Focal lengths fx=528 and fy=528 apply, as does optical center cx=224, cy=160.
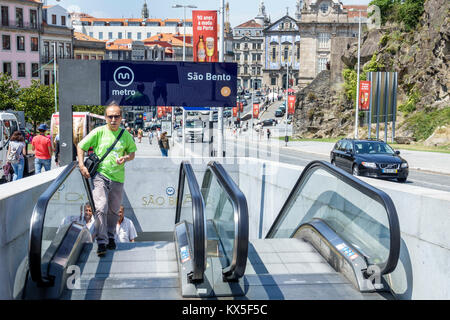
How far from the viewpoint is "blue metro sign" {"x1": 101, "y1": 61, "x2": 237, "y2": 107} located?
12469 mm

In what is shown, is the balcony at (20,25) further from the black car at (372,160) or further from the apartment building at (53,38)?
the black car at (372,160)

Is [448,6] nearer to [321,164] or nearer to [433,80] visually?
[433,80]

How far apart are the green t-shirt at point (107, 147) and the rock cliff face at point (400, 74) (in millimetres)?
37660

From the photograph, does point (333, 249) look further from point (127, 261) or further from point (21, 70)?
point (21, 70)

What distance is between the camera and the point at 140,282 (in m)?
5.30

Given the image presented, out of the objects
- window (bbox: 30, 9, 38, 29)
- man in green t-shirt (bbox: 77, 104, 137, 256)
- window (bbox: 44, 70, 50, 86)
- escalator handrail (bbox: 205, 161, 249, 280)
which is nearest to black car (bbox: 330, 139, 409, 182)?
man in green t-shirt (bbox: 77, 104, 137, 256)

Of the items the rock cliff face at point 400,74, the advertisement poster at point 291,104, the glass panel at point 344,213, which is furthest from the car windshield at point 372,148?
the advertisement poster at point 291,104

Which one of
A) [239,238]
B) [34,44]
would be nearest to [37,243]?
[239,238]

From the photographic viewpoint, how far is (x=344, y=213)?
245 inches

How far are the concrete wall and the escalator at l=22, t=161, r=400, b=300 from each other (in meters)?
0.23

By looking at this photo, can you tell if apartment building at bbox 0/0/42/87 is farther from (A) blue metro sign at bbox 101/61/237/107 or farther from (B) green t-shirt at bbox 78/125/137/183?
(B) green t-shirt at bbox 78/125/137/183

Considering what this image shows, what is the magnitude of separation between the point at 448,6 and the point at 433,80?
5829 millimetres

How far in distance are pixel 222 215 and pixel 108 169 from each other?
1.53 metres

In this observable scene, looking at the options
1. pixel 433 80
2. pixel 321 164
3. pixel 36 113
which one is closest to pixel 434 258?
pixel 321 164
